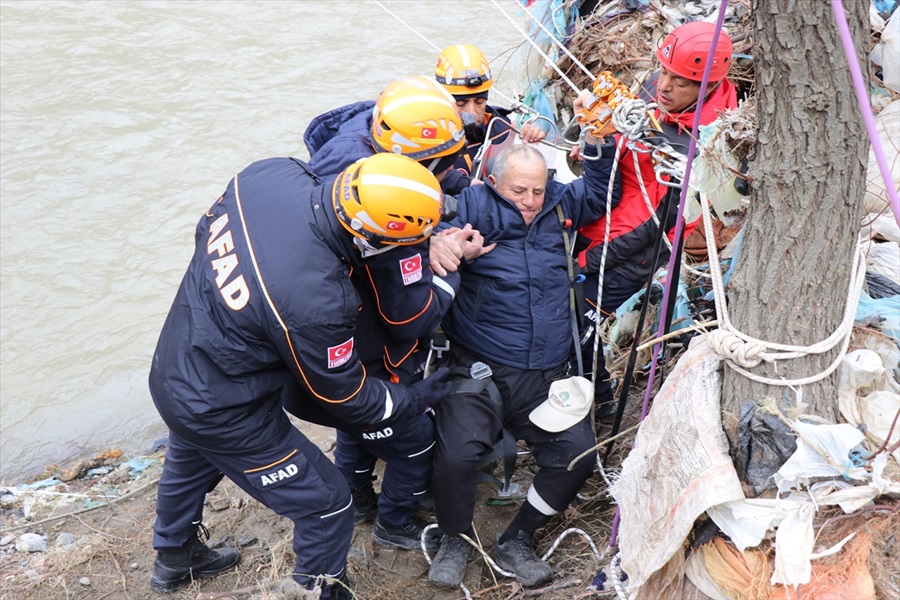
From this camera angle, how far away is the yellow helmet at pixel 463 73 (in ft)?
16.6

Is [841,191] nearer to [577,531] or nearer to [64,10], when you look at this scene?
[577,531]

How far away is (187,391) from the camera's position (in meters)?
3.21

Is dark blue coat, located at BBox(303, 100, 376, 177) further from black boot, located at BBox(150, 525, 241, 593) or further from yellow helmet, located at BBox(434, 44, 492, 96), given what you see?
black boot, located at BBox(150, 525, 241, 593)

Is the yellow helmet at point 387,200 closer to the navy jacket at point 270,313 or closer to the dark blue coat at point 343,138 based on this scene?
the navy jacket at point 270,313

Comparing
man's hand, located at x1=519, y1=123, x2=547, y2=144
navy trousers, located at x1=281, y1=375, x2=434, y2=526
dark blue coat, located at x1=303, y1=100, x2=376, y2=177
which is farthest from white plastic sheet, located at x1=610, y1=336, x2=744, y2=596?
A: man's hand, located at x1=519, y1=123, x2=547, y2=144

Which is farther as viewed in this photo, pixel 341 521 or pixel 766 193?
pixel 341 521

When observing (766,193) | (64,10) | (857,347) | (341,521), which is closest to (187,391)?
(341,521)

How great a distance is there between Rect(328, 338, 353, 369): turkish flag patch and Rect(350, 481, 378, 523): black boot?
1.47m

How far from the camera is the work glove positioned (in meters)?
3.68

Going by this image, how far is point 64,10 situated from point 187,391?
11205 millimetres

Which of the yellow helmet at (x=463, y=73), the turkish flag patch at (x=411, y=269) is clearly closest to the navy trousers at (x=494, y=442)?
the turkish flag patch at (x=411, y=269)

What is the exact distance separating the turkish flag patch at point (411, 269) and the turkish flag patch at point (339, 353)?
36 centimetres

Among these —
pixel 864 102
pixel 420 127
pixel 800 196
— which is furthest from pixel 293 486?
pixel 864 102

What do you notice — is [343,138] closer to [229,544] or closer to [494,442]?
[494,442]
